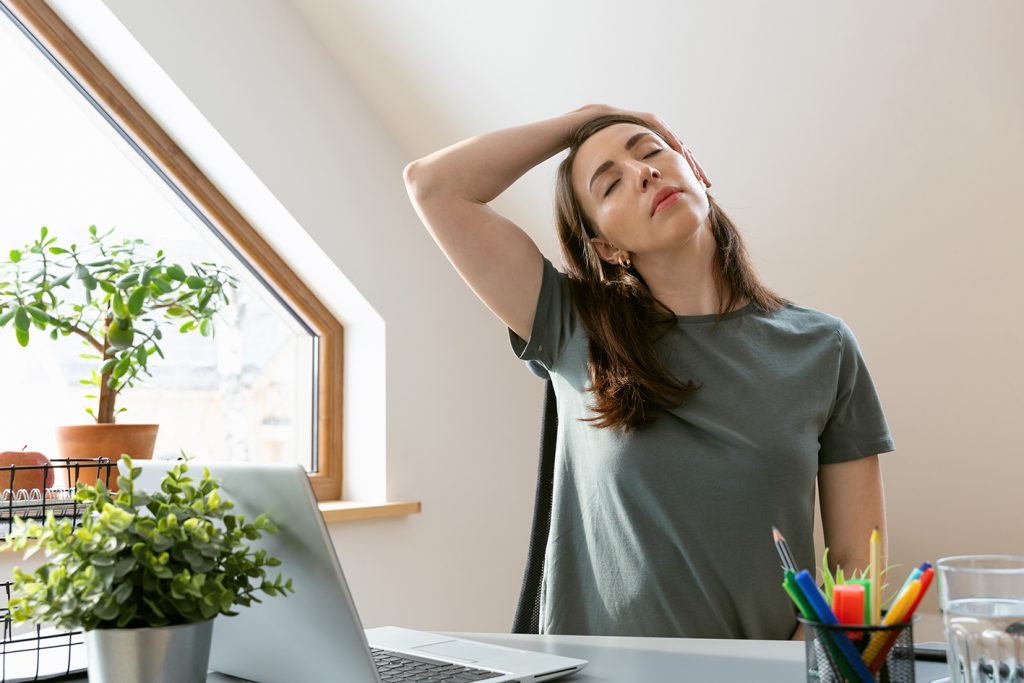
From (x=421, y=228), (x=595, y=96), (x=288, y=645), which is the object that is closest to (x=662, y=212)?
(x=288, y=645)

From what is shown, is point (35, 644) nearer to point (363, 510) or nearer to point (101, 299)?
point (101, 299)

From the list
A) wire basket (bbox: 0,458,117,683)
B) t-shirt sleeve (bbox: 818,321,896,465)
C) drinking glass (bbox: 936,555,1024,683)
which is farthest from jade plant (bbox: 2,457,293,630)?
t-shirt sleeve (bbox: 818,321,896,465)

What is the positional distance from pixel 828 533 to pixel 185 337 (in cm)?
154

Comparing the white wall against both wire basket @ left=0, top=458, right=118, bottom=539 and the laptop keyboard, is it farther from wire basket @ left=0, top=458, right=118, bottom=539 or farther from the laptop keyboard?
the laptop keyboard

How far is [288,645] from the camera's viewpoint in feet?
2.77

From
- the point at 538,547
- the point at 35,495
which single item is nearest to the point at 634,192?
the point at 538,547

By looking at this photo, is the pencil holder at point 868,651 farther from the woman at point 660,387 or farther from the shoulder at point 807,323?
the shoulder at point 807,323

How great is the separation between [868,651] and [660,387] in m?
0.76

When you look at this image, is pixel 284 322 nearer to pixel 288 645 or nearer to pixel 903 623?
pixel 288 645

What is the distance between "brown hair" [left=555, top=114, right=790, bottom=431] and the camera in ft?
4.58

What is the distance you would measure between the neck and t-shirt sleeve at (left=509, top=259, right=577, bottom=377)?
0.44 feet

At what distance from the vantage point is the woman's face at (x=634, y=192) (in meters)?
1.41

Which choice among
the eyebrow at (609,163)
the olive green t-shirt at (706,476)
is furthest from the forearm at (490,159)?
the olive green t-shirt at (706,476)

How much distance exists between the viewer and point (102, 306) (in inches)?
80.7
